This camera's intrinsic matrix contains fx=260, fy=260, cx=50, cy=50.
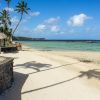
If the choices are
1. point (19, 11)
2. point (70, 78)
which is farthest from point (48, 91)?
point (19, 11)

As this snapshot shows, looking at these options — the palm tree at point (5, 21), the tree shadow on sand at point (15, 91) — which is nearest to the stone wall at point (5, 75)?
the tree shadow on sand at point (15, 91)

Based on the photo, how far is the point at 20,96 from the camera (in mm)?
11211

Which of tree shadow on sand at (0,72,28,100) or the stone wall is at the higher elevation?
the stone wall

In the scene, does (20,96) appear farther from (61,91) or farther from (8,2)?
(8,2)

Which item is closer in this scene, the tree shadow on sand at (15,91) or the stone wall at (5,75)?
the tree shadow on sand at (15,91)

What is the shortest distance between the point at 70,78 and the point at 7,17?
41.3m

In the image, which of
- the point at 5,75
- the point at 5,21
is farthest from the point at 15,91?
the point at 5,21

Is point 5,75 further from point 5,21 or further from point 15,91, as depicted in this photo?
point 5,21

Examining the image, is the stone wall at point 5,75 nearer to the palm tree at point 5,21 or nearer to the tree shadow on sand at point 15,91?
the tree shadow on sand at point 15,91

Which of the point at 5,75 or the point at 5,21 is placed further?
the point at 5,21

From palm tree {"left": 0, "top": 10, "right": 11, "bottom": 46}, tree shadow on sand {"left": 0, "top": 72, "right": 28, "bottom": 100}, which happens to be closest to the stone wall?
tree shadow on sand {"left": 0, "top": 72, "right": 28, "bottom": 100}

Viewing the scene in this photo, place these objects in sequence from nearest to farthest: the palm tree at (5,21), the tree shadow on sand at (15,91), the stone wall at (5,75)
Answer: the tree shadow on sand at (15,91) → the stone wall at (5,75) → the palm tree at (5,21)

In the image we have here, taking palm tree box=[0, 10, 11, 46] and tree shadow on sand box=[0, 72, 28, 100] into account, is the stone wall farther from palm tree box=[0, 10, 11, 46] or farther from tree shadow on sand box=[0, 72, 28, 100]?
palm tree box=[0, 10, 11, 46]

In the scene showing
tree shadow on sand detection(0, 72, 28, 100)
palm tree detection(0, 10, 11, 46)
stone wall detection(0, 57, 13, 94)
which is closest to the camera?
tree shadow on sand detection(0, 72, 28, 100)
